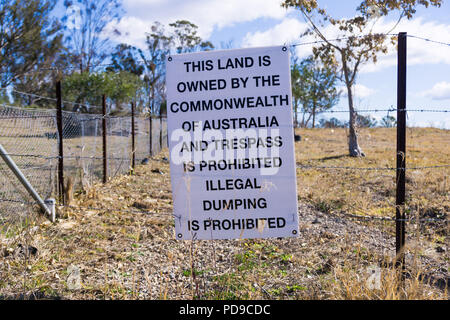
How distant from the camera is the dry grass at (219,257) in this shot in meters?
3.33

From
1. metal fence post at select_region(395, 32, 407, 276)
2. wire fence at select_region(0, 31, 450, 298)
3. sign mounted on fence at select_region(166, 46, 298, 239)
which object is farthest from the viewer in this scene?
wire fence at select_region(0, 31, 450, 298)

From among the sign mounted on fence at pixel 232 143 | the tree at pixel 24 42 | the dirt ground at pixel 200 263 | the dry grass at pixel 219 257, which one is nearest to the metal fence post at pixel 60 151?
the dry grass at pixel 219 257

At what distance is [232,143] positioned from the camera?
10.7ft

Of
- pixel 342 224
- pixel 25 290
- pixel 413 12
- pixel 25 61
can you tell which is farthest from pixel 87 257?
pixel 25 61

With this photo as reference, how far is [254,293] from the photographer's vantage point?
3.31m

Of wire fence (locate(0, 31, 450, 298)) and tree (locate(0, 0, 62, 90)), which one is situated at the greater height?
tree (locate(0, 0, 62, 90))

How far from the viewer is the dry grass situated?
333 centimetres

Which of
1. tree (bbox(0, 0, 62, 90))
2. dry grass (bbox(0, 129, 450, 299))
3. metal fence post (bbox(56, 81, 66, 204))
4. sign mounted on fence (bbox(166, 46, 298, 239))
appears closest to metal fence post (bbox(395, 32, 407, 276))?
dry grass (bbox(0, 129, 450, 299))

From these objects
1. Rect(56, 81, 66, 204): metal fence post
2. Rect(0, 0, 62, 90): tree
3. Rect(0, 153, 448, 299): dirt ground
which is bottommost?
Rect(0, 153, 448, 299): dirt ground

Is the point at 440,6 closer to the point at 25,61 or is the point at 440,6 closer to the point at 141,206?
the point at 141,206

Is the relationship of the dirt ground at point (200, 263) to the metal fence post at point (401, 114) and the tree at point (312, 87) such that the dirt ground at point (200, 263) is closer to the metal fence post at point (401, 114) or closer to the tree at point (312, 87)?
the metal fence post at point (401, 114)

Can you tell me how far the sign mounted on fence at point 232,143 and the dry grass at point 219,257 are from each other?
589mm

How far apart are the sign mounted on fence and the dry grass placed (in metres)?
0.59

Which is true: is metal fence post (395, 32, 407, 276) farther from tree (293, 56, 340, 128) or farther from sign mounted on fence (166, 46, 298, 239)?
tree (293, 56, 340, 128)
